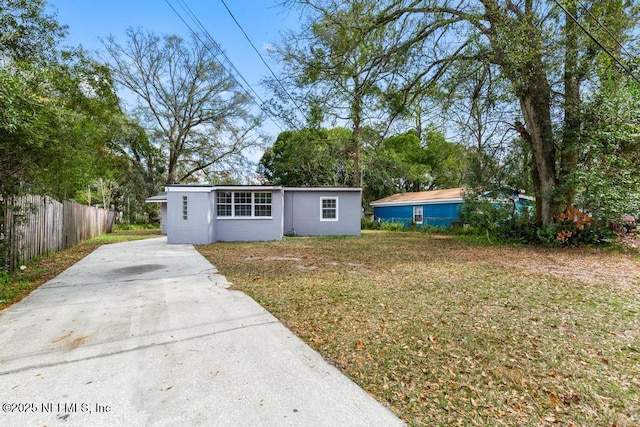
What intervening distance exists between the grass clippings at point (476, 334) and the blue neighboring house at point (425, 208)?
11815 mm

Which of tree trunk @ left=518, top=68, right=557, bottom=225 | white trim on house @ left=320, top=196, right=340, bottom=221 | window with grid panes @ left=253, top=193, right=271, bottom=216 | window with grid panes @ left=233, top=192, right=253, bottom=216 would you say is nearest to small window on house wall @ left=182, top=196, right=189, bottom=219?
window with grid panes @ left=233, top=192, right=253, bottom=216

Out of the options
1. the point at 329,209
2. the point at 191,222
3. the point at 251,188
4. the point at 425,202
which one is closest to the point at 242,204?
the point at 251,188

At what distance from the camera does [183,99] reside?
23.1 metres

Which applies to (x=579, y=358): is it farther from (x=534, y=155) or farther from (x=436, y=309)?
(x=534, y=155)

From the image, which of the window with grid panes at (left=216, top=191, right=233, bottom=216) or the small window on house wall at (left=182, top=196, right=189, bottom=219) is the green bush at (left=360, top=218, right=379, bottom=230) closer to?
the window with grid panes at (left=216, top=191, right=233, bottom=216)

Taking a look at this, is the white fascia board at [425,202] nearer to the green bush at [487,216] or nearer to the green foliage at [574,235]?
the green bush at [487,216]

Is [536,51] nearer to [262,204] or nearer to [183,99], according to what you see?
[262,204]

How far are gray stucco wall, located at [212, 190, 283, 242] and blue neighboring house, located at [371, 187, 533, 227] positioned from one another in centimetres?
1010

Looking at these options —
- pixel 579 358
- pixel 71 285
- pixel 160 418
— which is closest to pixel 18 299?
pixel 71 285

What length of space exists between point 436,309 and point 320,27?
24.8 ft

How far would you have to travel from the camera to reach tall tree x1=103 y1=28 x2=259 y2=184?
21.8 metres

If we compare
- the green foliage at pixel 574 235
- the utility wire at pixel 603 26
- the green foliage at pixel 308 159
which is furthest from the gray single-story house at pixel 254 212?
the utility wire at pixel 603 26

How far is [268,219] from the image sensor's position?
43.4ft

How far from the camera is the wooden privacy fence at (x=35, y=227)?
5789mm
